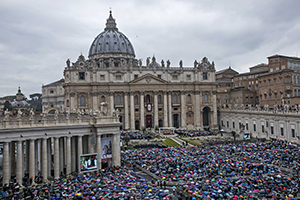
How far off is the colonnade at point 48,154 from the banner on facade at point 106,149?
38 cm

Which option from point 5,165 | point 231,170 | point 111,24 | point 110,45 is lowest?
point 231,170

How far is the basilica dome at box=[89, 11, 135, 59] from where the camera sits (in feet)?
356

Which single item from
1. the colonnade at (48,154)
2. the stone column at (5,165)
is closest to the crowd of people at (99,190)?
the stone column at (5,165)

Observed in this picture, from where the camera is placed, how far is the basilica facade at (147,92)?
259 ft

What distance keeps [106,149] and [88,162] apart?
328 cm

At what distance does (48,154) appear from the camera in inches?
1299

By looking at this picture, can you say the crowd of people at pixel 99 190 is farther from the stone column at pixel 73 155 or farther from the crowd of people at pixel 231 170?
the stone column at pixel 73 155

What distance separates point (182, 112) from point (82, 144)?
52.4 metres

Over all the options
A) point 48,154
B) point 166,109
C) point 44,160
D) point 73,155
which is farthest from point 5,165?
point 166,109

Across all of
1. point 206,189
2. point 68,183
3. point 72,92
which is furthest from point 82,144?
point 72,92

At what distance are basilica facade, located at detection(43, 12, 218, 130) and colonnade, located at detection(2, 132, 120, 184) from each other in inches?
1659

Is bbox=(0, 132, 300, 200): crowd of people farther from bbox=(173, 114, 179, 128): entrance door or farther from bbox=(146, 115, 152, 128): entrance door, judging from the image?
bbox=(173, 114, 179, 128): entrance door

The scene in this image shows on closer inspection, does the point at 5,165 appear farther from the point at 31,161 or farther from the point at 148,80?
the point at 148,80

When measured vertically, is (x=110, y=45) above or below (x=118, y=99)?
above
